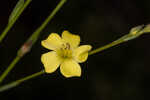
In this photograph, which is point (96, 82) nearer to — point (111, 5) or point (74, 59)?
point (111, 5)

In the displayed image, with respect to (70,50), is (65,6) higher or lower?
higher

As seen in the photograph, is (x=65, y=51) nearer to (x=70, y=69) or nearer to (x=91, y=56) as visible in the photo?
(x=70, y=69)

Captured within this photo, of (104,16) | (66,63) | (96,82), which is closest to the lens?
(66,63)

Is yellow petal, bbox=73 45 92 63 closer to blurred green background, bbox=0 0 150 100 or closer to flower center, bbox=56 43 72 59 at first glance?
flower center, bbox=56 43 72 59

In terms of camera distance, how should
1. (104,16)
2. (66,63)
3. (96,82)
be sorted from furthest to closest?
(104,16)
(96,82)
(66,63)

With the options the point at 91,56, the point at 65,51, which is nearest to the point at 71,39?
the point at 65,51

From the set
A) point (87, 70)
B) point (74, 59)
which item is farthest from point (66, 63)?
point (87, 70)

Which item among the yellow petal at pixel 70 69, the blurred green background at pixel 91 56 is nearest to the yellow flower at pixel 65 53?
the yellow petal at pixel 70 69

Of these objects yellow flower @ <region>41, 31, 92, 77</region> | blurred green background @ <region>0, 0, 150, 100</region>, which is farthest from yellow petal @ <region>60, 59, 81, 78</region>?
blurred green background @ <region>0, 0, 150, 100</region>
